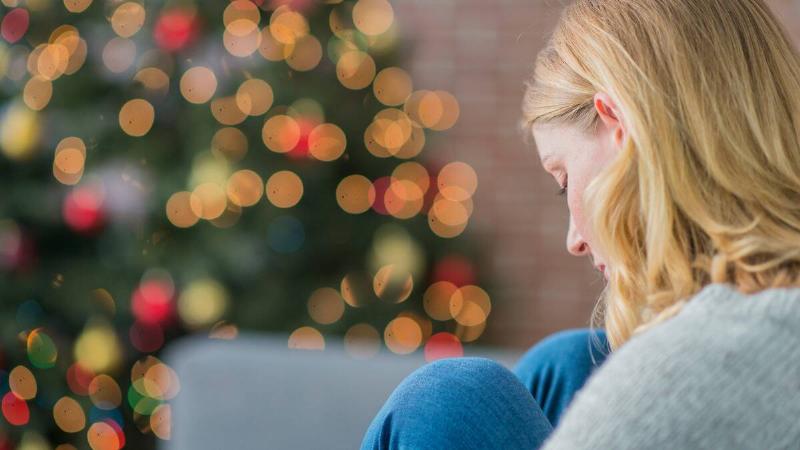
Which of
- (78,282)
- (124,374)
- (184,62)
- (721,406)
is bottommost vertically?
(124,374)

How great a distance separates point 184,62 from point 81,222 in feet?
1.36

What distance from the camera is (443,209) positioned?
2541 mm

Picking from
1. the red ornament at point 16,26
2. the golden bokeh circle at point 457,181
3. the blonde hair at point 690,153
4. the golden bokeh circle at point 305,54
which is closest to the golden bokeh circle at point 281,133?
the golden bokeh circle at point 305,54

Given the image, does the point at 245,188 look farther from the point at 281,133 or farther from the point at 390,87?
the point at 390,87

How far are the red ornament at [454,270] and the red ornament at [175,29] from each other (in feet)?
2.62

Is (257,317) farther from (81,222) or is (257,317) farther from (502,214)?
(502,214)

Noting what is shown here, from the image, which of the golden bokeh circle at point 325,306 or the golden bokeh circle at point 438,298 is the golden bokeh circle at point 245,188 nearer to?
the golden bokeh circle at point 325,306

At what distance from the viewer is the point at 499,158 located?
3229mm

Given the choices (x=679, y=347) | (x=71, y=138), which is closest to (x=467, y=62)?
(x=71, y=138)

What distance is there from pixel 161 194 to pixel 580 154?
4.52 feet

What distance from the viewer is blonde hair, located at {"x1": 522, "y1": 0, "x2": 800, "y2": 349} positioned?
88cm

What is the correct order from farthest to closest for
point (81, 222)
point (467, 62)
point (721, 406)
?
point (467, 62) < point (81, 222) < point (721, 406)

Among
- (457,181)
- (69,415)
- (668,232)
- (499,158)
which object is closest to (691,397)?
(668,232)

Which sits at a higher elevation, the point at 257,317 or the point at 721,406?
the point at 721,406
